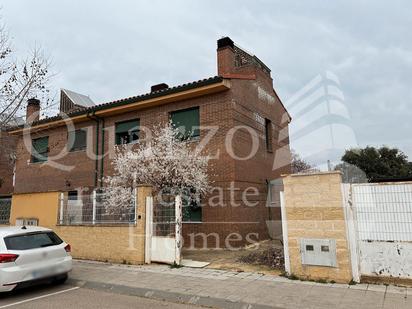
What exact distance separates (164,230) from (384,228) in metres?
5.36

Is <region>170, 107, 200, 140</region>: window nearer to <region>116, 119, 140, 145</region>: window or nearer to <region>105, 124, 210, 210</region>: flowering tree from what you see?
<region>105, 124, 210, 210</region>: flowering tree

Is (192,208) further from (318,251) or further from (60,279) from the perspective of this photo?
(318,251)

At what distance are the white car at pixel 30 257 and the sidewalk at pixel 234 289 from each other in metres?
0.91

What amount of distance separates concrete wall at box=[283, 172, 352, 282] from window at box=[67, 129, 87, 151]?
11952mm

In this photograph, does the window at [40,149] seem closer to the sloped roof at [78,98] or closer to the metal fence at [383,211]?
the sloped roof at [78,98]

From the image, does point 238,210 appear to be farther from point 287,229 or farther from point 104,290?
point 104,290

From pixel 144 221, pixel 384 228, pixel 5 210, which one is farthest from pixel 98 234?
pixel 384 228

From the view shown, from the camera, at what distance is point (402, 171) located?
31.3 m

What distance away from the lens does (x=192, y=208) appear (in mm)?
12578

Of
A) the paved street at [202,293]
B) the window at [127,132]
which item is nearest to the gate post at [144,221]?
the paved street at [202,293]

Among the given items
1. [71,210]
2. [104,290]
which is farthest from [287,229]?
[71,210]

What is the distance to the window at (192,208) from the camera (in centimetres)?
1211

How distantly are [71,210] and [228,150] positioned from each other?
18.7 feet

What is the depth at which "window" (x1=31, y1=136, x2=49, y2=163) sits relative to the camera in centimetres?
1831
